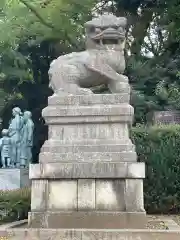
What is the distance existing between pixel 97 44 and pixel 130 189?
2.58 meters

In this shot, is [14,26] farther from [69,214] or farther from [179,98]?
[69,214]

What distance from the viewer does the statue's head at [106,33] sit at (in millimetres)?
7789

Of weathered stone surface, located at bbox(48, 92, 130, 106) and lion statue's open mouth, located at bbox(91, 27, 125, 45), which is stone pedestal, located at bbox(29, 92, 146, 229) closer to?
weathered stone surface, located at bbox(48, 92, 130, 106)

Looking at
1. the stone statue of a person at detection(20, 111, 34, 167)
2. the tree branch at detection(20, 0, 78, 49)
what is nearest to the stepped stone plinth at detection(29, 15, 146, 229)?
the tree branch at detection(20, 0, 78, 49)

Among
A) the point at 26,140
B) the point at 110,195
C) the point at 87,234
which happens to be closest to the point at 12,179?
the point at 26,140

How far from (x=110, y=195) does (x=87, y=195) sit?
1.17ft

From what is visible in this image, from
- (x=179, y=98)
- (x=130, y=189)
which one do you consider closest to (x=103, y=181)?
(x=130, y=189)

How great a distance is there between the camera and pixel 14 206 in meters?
9.20

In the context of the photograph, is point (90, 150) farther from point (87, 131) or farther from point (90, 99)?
point (90, 99)

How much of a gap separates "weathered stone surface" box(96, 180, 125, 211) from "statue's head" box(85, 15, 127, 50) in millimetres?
2355

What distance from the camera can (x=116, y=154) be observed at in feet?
23.7

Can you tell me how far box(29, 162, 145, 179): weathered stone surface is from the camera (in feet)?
23.2

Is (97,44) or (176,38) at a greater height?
(176,38)

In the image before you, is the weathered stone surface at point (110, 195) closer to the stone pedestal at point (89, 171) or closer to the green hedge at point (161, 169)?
the stone pedestal at point (89, 171)
